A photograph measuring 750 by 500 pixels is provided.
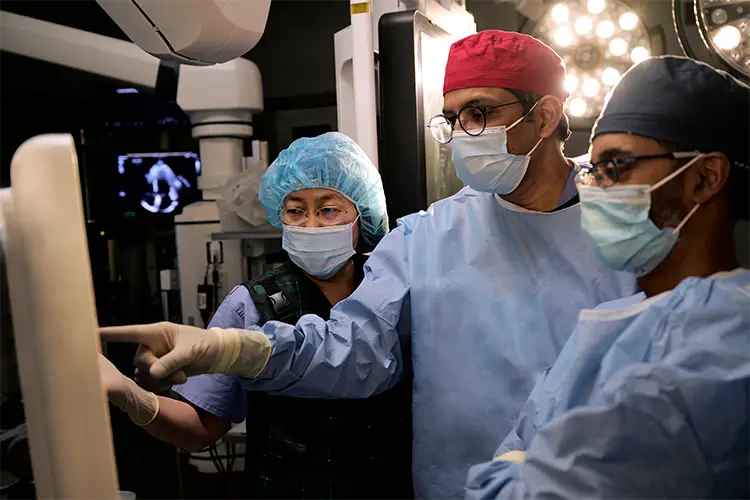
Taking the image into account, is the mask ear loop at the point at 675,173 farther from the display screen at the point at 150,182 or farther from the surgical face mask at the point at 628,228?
the display screen at the point at 150,182

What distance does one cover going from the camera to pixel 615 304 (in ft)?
3.30

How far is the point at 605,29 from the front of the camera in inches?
94.2

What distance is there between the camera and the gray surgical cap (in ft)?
2.92

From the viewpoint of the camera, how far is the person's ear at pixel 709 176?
35.0 inches

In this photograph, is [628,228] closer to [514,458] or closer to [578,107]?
[514,458]

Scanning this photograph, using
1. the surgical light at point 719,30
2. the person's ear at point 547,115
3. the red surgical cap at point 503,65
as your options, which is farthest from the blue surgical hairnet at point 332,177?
the surgical light at point 719,30

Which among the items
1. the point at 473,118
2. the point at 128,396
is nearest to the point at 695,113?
the point at 473,118

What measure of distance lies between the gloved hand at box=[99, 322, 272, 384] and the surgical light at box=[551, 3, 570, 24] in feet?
6.09

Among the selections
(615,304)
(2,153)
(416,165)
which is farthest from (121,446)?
(615,304)

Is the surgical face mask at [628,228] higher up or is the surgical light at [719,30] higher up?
the surgical light at [719,30]

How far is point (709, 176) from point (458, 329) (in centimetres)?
59

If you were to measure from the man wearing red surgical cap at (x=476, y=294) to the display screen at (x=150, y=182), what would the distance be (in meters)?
2.95

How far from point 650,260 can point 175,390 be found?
41.6 inches

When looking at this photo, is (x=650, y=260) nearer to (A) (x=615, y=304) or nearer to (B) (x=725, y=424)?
(A) (x=615, y=304)
